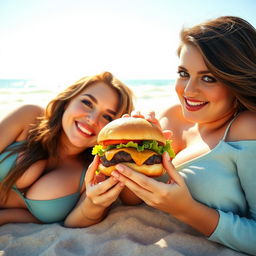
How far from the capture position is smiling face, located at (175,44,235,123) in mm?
Result: 2787

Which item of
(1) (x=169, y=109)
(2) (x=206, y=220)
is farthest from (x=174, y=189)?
(1) (x=169, y=109)

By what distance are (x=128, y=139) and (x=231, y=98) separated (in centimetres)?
125

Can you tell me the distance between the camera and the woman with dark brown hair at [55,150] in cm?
336

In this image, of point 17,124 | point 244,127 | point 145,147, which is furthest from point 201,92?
point 17,124

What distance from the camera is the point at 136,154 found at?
2.64m

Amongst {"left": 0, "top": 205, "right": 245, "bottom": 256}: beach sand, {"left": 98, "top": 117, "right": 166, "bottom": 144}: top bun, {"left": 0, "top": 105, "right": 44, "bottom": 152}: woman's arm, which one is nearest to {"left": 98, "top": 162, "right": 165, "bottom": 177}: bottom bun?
{"left": 98, "top": 117, "right": 166, "bottom": 144}: top bun

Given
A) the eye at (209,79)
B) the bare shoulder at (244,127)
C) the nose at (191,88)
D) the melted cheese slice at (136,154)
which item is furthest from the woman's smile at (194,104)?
the melted cheese slice at (136,154)

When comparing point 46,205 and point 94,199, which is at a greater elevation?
point 94,199

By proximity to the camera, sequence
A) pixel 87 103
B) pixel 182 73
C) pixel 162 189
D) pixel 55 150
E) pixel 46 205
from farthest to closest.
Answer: pixel 55 150
pixel 87 103
pixel 46 205
pixel 182 73
pixel 162 189

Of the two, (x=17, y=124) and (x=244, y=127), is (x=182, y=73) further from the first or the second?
(x=17, y=124)

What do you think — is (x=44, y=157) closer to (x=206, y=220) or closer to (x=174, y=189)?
(x=174, y=189)

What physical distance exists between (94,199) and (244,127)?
5.64ft

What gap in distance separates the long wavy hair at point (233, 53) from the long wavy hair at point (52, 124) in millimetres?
1355

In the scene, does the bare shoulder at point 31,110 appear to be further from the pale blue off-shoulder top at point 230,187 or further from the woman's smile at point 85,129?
the pale blue off-shoulder top at point 230,187
